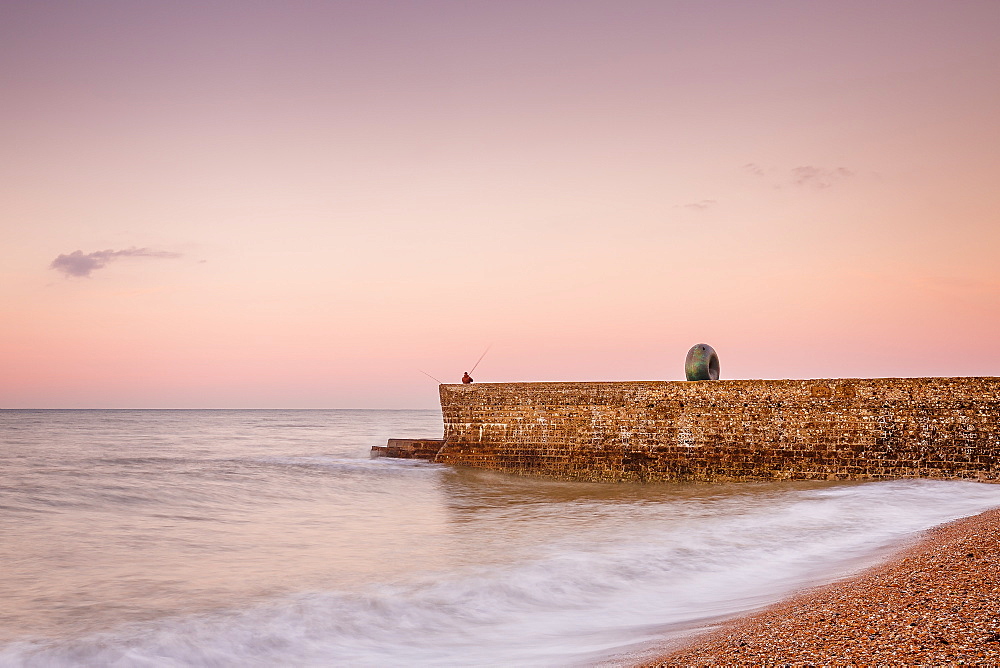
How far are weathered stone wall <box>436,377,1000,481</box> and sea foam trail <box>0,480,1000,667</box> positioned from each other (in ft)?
10.8

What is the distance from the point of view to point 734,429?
1204 cm

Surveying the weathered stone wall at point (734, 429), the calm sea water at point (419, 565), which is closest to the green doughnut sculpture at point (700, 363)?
the weathered stone wall at point (734, 429)

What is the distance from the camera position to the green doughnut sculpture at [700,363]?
14.1 m

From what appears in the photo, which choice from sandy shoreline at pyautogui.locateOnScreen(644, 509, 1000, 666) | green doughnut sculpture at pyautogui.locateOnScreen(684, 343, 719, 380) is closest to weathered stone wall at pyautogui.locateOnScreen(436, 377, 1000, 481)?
green doughnut sculpture at pyautogui.locateOnScreen(684, 343, 719, 380)

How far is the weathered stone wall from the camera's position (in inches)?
417

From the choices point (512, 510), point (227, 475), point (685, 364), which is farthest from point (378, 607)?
point (227, 475)

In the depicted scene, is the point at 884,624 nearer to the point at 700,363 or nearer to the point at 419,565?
the point at 419,565

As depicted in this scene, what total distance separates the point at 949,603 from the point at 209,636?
157 inches

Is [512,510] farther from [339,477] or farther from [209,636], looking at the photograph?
[339,477]

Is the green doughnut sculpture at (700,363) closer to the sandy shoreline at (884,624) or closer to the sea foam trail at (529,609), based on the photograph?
the sea foam trail at (529,609)

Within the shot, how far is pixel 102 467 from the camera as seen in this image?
59.9 feet

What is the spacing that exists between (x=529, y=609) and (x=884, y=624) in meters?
2.68

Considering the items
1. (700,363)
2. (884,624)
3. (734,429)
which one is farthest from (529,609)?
(700,363)

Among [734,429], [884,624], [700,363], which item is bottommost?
[884,624]
